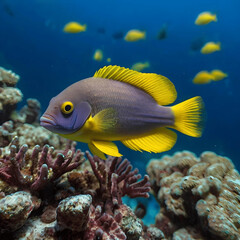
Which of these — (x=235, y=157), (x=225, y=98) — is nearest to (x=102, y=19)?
(x=225, y=98)

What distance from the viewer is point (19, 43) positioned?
1666 cm

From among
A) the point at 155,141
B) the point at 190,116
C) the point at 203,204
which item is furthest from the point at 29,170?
the point at 203,204

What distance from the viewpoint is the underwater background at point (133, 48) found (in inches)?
598

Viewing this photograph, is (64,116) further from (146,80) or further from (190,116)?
(190,116)

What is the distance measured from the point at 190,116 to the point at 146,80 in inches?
25.0

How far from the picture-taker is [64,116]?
164cm

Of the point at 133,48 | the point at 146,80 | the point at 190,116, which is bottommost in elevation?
the point at 190,116

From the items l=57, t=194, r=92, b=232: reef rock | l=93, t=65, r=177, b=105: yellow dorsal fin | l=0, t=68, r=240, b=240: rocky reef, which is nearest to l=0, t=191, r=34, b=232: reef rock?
l=0, t=68, r=240, b=240: rocky reef

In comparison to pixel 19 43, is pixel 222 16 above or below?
above

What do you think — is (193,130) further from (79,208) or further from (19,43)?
(19,43)

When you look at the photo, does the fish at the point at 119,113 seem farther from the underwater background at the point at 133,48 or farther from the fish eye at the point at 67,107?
the underwater background at the point at 133,48

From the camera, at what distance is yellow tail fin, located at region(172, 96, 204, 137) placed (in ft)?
6.75

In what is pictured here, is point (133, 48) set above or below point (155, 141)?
above

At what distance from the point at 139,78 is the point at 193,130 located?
2.74ft
